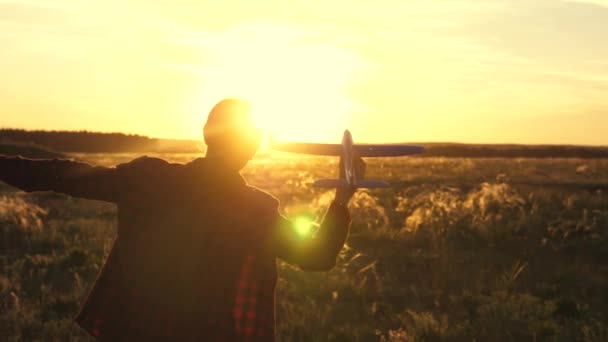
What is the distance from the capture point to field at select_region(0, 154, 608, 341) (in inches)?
298

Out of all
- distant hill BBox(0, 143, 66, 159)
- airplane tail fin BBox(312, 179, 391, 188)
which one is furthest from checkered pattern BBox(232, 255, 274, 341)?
distant hill BBox(0, 143, 66, 159)

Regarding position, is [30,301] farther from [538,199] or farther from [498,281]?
[538,199]

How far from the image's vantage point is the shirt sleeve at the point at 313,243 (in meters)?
2.79

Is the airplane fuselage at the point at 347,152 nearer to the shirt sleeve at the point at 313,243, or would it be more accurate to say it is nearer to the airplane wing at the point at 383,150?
the airplane wing at the point at 383,150

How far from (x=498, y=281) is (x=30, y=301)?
6.37 meters

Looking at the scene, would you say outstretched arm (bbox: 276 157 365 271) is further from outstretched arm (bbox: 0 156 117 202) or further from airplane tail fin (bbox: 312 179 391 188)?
outstretched arm (bbox: 0 156 117 202)

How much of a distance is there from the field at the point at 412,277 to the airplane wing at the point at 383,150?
300 centimetres

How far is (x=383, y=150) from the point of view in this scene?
4.05 meters

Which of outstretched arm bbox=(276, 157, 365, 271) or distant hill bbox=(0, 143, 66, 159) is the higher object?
outstretched arm bbox=(276, 157, 365, 271)

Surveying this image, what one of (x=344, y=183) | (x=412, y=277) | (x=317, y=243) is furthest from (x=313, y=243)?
(x=412, y=277)

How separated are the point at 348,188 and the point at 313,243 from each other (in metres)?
0.43

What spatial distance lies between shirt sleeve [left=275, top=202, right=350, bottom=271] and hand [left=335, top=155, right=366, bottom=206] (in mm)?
141

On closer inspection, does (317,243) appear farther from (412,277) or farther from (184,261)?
(412,277)

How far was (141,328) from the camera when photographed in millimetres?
2783
